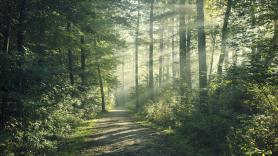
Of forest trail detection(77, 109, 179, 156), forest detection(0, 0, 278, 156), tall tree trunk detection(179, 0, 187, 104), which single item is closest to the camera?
forest detection(0, 0, 278, 156)

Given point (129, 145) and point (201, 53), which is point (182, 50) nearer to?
point (201, 53)

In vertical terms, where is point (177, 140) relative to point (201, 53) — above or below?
below

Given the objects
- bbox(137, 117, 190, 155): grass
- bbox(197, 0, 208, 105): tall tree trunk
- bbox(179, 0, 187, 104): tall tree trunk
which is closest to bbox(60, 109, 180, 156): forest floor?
bbox(137, 117, 190, 155): grass

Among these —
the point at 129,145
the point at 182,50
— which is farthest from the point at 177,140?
the point at 182,50

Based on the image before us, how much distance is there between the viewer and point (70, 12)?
12.7 metres

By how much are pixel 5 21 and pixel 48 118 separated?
184 inches

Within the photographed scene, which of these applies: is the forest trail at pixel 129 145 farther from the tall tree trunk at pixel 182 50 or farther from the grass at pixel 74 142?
the tall tree trunk at pixel 182 50

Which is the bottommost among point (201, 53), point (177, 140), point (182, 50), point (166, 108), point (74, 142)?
point (74, 142)

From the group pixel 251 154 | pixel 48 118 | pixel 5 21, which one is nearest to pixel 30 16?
pixel 5 21

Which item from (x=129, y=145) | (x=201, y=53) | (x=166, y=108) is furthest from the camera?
(x=166, y=108)

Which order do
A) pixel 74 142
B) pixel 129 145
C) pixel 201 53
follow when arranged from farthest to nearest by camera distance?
pixel 201 53 → pixel 74 142 → pixel 129 145

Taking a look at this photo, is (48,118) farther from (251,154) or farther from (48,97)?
(251,154)

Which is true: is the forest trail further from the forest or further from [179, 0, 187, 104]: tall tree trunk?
[179, 0, 187, 104]: tall tree trunk

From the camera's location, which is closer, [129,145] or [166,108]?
[129,145]
